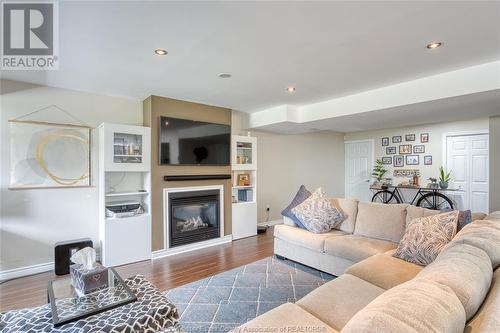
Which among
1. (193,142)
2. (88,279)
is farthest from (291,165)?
(88,279)

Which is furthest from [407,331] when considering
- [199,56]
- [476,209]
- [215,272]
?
[476,209]

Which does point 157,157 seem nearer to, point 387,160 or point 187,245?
point 187,245

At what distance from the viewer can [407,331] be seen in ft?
2.47

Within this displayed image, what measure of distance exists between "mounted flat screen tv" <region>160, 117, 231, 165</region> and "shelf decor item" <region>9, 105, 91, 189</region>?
3.43 ft

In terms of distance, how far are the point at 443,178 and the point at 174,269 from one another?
5.85m

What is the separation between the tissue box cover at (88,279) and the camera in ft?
5.86

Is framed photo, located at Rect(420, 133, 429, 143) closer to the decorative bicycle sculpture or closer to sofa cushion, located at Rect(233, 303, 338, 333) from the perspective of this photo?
the decorative bicycle sculpture

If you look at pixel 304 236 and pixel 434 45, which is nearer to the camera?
pixel 434 45

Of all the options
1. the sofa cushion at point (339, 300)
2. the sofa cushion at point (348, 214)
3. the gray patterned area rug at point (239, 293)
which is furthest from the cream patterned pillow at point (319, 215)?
the sofa cushion at point (339, 300)

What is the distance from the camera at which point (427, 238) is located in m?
2.28

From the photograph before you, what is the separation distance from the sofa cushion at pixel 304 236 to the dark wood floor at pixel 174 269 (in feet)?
1.68

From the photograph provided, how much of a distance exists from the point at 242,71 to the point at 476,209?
5795 mm

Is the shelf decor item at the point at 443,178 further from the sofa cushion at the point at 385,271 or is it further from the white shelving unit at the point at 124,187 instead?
the white shelving unit at the point at 124,187

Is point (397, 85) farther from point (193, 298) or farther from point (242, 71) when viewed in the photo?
point (193, 298)
